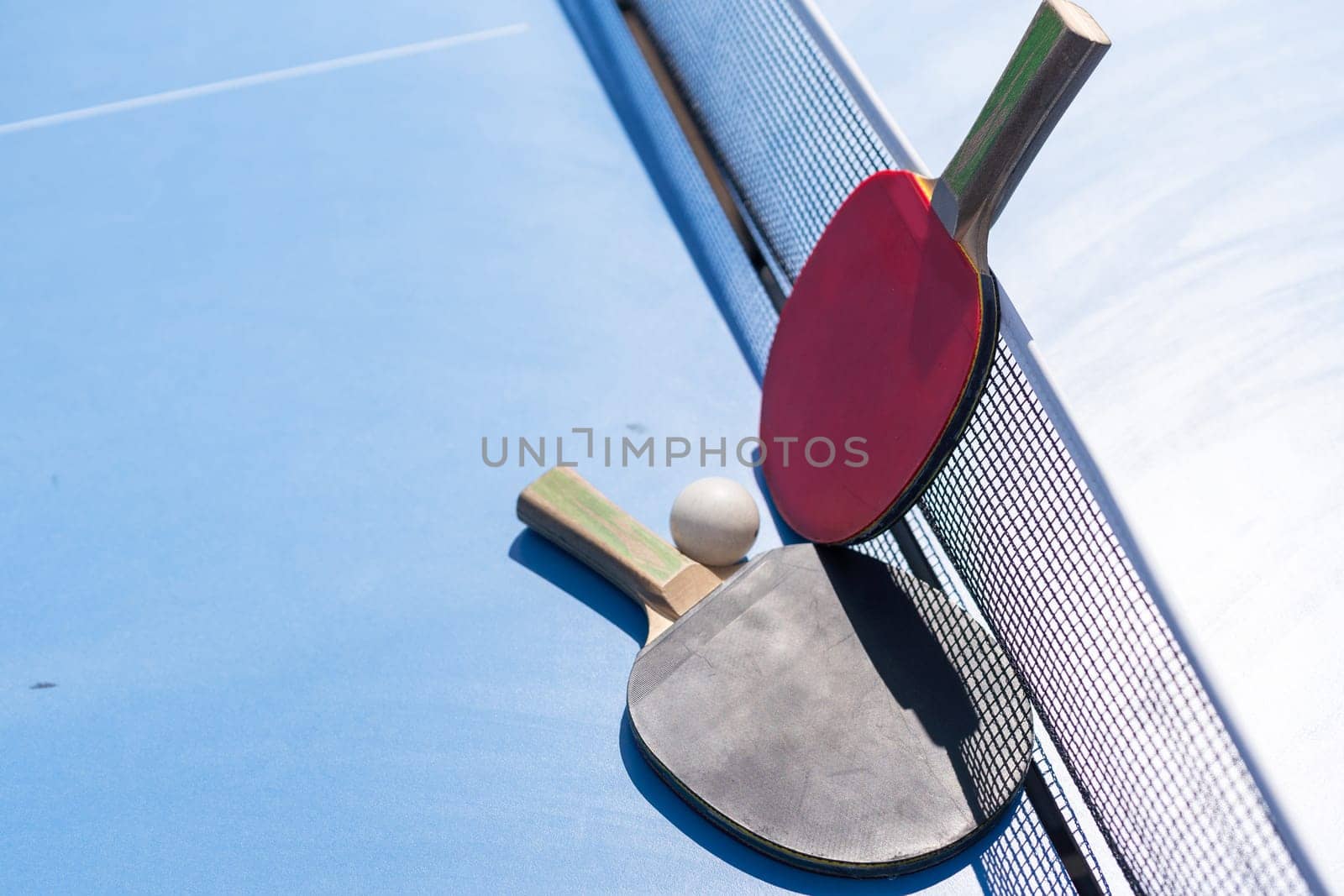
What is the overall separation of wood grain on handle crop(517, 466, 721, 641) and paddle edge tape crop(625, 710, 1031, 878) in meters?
0.33

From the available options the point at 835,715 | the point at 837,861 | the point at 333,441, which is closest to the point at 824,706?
the point at 835,715

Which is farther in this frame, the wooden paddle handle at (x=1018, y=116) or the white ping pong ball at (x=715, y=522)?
the white ping pong ball at (x=715, y=522)

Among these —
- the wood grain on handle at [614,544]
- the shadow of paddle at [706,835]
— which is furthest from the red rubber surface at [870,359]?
the shadow of paddle at [706,835]

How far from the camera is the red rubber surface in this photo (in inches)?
71.9

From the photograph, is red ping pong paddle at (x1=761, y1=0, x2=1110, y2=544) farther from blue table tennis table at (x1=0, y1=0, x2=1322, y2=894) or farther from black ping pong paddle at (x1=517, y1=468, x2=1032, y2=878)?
blue table tennis table at (x1=0, y1=0, x2=1322, y2=894)

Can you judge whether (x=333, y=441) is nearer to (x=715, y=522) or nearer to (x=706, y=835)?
(x=715, y=522)

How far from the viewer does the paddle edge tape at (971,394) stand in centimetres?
174

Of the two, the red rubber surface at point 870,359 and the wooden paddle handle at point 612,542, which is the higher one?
the red rubber surface at point 870,359

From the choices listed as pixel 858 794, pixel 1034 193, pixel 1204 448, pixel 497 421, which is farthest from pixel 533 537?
pixel 1034 193

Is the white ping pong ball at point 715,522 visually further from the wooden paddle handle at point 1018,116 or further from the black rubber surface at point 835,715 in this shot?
the wooden paddle handle at point 1018,116

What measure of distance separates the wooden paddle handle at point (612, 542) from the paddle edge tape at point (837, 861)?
343 millimetres

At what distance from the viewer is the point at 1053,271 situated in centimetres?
287

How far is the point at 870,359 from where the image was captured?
203cm

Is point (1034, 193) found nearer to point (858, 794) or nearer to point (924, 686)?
point (924, 686)
